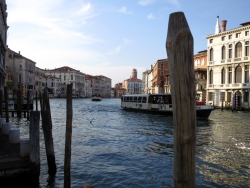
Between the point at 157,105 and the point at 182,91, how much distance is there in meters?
19.1

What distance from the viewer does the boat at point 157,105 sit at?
699 inches

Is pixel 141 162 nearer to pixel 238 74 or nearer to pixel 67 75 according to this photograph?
pixel 238 74

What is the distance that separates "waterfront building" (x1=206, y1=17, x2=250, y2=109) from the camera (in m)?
28.8

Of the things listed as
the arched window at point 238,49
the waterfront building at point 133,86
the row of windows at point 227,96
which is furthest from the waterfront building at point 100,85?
the arched window at point 238,49

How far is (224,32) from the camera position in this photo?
1217 inches

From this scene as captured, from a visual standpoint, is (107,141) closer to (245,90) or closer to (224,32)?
(245,90)

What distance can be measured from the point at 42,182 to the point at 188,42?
421cm

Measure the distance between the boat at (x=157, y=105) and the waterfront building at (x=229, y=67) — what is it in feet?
33.3

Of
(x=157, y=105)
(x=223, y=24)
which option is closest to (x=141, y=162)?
(x=157, y=105)

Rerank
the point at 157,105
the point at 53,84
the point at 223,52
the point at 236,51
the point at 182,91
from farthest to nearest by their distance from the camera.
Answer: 1. the point at 53,84
2. the point at 223,52
3. the point at 236,51
4. the point at 157,105
5. the point at 182,91

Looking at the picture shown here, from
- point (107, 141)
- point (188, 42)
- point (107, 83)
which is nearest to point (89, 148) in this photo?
point (107, 141)

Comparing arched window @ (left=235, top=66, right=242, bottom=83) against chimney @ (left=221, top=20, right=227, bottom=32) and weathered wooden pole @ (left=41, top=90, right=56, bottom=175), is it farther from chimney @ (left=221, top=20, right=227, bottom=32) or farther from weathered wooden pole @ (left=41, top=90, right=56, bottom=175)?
weathered wooden pole @ (left=41, top=90, right=56, bottom=175)

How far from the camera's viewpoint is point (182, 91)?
6.05 feet

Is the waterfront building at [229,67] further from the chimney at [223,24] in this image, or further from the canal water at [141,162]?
the canal water at [141,162]
